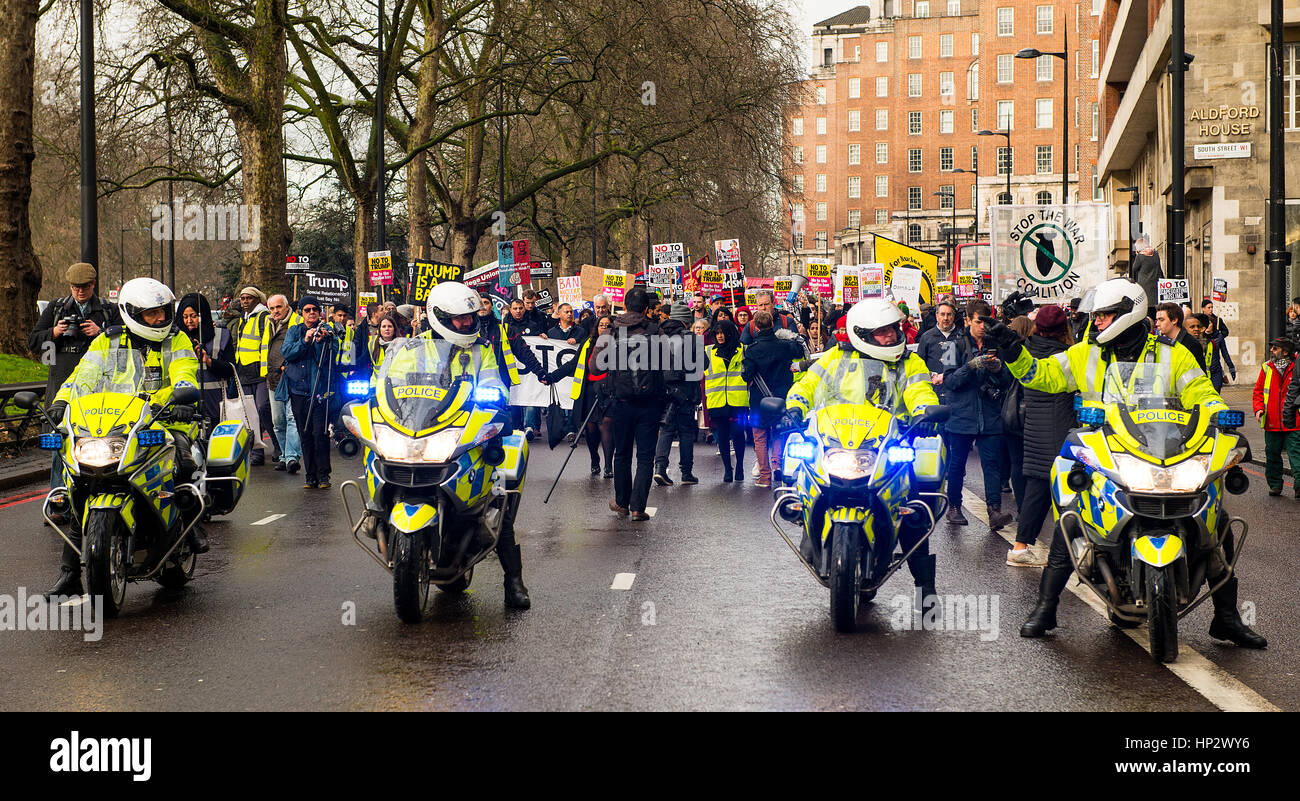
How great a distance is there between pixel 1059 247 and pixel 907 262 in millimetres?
7981

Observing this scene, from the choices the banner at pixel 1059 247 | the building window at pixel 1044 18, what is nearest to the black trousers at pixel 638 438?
the banner at pixel 1059 247

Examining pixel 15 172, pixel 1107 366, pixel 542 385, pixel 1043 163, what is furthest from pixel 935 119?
pixel 1107 366

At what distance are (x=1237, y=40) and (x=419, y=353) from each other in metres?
27.9

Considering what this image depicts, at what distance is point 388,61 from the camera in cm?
Result: 3269

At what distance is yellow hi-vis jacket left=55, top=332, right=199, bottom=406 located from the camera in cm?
784

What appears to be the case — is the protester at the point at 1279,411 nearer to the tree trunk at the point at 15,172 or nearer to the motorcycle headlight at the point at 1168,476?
the motorcycle headlight at the point at 1168,476

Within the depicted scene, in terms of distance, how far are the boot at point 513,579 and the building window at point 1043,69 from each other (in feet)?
369

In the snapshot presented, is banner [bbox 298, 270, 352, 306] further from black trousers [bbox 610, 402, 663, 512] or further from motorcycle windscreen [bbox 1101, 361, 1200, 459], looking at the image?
motorcycle windscreen [bbox 1101, 361, 1200, 459]

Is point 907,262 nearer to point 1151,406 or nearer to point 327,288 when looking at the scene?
point 327,288

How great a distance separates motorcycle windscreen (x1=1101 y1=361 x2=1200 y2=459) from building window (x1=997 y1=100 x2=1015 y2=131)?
11366 centimetres

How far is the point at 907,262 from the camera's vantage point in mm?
25281

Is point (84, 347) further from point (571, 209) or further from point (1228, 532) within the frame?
point (571, 209)
